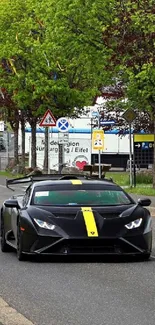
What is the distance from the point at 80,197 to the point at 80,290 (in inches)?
138

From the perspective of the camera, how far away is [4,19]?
43.6m

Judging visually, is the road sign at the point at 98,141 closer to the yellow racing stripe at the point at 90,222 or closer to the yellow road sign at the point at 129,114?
the yellow road sign at the point at 129,114

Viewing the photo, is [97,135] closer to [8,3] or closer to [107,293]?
[8,3]

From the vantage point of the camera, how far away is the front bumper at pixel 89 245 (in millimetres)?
13031

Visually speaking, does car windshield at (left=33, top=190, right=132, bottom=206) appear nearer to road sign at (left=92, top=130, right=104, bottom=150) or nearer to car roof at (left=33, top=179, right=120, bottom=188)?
car roof at (left=33, top=179, right=120, bottom=188)

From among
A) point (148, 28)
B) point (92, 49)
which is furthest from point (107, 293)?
point (92, 49)

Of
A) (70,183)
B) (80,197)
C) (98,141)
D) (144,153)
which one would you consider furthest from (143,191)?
(144,153)

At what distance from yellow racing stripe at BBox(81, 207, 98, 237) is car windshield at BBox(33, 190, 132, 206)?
0.51m

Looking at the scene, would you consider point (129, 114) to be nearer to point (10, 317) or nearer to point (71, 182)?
point (71, 182)

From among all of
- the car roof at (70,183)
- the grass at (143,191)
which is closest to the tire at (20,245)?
the car roof at (70,183)

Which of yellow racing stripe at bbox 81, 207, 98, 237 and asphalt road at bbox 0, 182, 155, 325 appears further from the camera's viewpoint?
yellow racing stripe at bbox 81, 207, 98, 237

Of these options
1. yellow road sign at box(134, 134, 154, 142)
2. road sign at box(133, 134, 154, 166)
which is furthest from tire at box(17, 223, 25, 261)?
road sign at box(133, 134, 154, 166)

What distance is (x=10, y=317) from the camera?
875cm

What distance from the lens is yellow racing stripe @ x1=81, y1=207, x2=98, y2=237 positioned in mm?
13023
